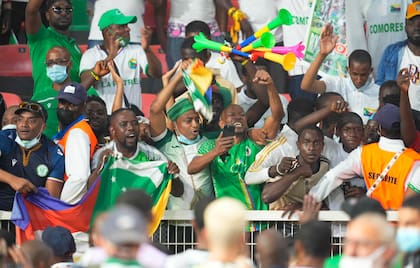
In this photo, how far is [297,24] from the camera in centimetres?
1627

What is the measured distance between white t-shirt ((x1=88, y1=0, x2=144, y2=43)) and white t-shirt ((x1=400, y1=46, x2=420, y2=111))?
272 centimetres

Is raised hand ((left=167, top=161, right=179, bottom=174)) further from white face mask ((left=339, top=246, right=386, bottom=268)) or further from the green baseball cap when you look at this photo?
white face mask ((left=339, top=246, right=386, bottom=268))

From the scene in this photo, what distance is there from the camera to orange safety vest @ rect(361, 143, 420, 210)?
43.9ft

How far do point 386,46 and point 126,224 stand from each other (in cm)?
754

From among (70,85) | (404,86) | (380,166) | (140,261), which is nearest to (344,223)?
(380,166)

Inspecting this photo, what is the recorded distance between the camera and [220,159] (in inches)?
546

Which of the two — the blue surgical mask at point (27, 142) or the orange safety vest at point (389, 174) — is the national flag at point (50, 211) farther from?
the orange safety vest at point (389, 174)

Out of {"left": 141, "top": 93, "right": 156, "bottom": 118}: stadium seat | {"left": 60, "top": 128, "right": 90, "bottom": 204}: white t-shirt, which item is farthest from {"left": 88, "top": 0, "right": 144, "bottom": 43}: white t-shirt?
{"left": 60, "top": 128, "right": 90, "bottom": 204}: white t-shirt

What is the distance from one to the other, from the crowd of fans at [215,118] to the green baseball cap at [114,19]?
0.04ft

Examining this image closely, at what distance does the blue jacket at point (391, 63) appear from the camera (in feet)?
51.4

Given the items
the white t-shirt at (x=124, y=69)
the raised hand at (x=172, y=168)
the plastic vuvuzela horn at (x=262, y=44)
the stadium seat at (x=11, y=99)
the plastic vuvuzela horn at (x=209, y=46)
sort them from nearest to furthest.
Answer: the raised hand at (x=172, y=168), the plastic vuvuzela horn at (x=209, y=46), the plastic vuvuzela horn at (x=262, y=44), the white t-shirt at (x=124, y=69), the stadium seat at (x=11, y=99)

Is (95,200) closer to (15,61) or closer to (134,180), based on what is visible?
(134,180)

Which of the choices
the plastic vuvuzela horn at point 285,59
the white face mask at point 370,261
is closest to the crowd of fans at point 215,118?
the plastic vuvuzela horn at point 285,59

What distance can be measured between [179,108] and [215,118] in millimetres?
600
